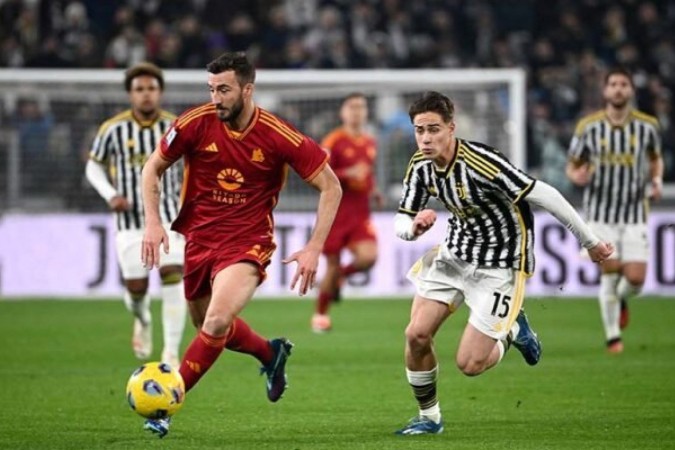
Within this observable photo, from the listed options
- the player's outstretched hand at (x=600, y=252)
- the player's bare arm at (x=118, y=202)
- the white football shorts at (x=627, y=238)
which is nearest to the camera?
the player's outstretched hand at (x=600, y=252)

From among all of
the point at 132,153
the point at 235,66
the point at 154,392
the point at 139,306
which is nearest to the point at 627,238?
the point at 139,306

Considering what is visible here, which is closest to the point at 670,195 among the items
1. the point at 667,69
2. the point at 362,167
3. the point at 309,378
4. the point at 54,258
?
the point at 667,69

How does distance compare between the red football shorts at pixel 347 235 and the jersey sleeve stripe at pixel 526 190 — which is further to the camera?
the red football shorts at pixel 347 235

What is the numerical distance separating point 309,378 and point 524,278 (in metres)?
2.99

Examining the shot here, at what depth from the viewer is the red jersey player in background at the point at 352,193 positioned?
14625 millimetres

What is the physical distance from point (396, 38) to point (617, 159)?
1036 centimetres

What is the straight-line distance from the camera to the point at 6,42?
2095 cm

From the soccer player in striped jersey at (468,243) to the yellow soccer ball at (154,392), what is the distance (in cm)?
136

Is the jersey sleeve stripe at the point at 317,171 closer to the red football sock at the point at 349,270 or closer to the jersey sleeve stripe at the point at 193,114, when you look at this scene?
the jersey sleeve stripe at the point at 193,114

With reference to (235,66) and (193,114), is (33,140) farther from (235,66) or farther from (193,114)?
(235,66)

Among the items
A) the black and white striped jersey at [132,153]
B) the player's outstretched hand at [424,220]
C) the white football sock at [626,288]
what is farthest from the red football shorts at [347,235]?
the player's outstretched hand at [424,220]

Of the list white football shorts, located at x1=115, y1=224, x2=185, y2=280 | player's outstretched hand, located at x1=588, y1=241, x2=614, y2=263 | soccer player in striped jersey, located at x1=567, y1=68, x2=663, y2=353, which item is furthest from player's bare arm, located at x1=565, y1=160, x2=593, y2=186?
player's outstretched hand, located at x1=588, y1=241, x2=614, y2=263

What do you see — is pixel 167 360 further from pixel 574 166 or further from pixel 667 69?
pixel 667 69

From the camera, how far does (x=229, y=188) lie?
802 cm
